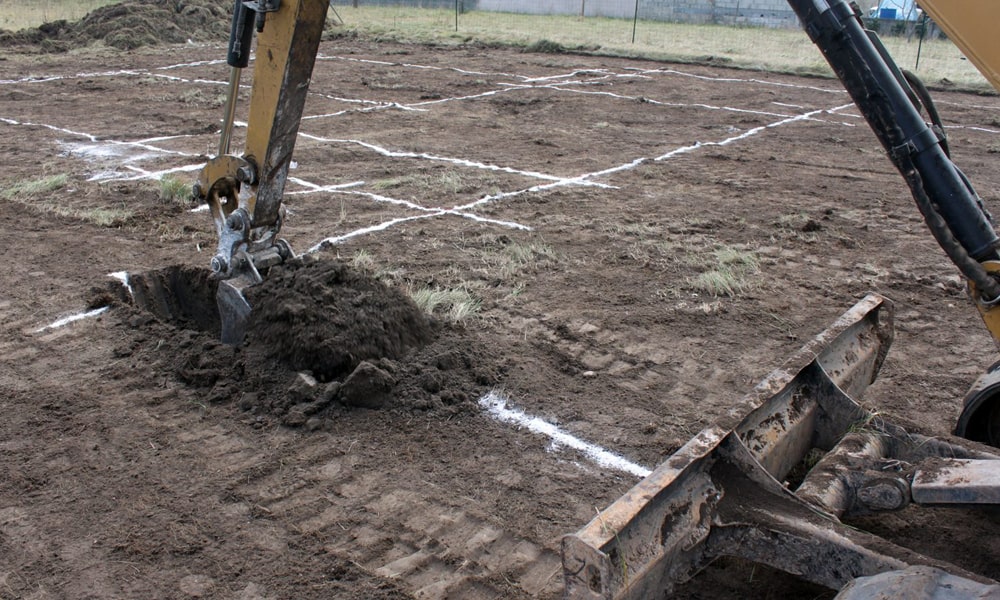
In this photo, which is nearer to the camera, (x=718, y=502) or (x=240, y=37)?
(x=718, y=502)

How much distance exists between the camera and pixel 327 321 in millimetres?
4637

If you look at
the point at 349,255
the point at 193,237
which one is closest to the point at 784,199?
the point at 349,255

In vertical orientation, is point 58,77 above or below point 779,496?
above

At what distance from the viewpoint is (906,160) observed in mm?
2826

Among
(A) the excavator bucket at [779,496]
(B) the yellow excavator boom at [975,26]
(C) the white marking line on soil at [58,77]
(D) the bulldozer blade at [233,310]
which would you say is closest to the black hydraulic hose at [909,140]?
(B) the yellow excavator boom at [975,26]

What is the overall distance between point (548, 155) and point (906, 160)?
293 inches

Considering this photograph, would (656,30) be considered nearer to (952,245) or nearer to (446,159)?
(446,159)

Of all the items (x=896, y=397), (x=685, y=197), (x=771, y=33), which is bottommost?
(x=896, y=397)

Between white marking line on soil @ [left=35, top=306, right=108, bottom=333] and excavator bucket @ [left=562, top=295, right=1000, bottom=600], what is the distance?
164 inches

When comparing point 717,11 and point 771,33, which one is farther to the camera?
point 717,11

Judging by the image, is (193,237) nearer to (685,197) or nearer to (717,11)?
(685,197)

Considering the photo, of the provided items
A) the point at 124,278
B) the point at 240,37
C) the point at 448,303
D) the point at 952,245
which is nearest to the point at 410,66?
the point at 124,278

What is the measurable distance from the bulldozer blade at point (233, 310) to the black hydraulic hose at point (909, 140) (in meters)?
3.31

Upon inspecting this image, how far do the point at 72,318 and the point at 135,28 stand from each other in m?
18.5
